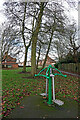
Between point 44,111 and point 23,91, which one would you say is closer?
point 44,111

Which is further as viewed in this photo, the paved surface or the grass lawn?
the grass lawn

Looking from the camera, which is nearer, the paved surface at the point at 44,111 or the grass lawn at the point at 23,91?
the paved surface at the point at 44,111

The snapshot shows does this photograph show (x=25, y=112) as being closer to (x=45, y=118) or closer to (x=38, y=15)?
(x=45, y=118)

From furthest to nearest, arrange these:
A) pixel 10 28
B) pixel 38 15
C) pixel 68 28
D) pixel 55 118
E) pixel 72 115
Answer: pixel 10 28 < pixel 38 15 < pixel 68 28 < pixel 72 115 < pixel 55 118

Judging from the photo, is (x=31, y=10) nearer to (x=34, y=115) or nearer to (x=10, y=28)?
(x=10, y=28)

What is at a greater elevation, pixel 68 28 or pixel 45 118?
pixel 68 28

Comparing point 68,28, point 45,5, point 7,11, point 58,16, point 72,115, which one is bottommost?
point 72,115

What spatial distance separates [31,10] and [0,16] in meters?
2.45

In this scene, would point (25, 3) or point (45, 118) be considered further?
point (25, 3)

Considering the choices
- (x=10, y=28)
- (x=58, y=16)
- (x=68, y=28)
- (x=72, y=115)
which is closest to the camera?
(x=72, y=115)

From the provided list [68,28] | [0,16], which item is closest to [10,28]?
[0,16]

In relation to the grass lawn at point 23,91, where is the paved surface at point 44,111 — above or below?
above

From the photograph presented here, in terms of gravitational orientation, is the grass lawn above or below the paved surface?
below

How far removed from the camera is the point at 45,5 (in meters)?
8.12
